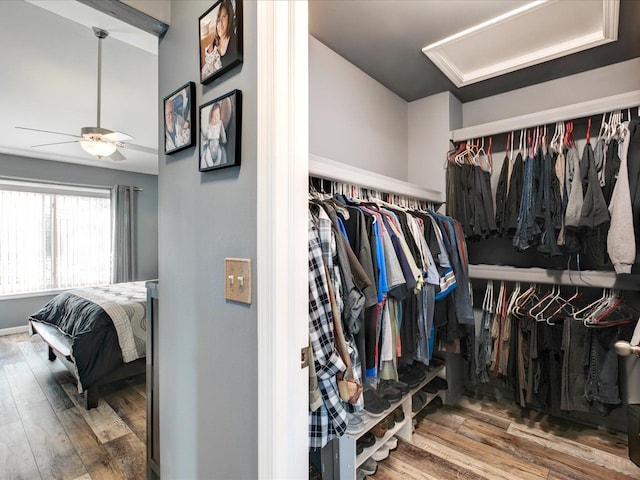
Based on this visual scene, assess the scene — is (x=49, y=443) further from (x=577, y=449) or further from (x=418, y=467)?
(x=577, y=449)

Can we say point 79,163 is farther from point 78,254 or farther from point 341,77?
point 341,77

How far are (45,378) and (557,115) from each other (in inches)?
183

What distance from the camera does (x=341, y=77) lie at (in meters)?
2.12

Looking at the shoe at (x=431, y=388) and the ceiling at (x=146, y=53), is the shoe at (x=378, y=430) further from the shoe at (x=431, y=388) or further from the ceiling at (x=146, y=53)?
the ceiling at (x=146, y=53)

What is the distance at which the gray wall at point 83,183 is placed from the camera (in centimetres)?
438

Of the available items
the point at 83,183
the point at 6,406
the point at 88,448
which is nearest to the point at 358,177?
the point at 88,448

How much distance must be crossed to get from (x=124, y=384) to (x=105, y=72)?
2559 millimetres

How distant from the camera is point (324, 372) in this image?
3.61 ft

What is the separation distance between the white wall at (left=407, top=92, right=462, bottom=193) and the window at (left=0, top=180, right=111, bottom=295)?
4.86 meters

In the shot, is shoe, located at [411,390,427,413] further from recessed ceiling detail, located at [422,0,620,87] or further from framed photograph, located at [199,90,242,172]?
recessed ceiling detail, located at [422,0,620,87]

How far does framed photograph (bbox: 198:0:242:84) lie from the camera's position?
88 cm

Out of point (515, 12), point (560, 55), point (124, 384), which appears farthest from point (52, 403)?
point (560, 55)

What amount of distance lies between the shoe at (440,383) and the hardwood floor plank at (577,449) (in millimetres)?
442

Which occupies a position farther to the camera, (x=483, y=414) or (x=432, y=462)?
(x=483, y=414)
